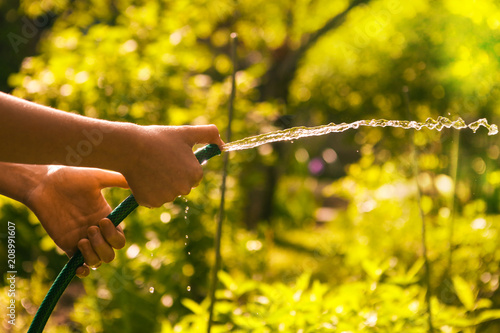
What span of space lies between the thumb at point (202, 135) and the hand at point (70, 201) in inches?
12.5

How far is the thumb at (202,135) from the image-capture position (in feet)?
3.90

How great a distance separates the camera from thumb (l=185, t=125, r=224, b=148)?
3.90 feet

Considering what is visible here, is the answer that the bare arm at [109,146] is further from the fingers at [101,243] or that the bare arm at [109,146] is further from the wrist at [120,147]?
the fingers at [101,243]

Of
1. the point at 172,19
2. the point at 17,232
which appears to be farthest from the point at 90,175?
the point at 17,232

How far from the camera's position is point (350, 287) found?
6.36 feet

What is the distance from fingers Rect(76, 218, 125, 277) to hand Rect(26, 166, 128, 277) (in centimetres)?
9

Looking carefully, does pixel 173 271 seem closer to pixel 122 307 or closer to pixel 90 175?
pixel 122 307

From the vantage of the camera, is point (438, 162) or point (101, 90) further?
point (438, 162)

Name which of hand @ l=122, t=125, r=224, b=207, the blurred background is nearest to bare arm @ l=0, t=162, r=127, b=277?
hand @ l=122, t=125, r=224, b=207

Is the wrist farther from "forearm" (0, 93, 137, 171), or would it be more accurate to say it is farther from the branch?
the branch

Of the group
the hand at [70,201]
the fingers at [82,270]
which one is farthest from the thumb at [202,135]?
the fingers at [82,270]

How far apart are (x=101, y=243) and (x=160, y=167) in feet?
1.03

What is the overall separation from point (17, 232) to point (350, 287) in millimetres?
2818

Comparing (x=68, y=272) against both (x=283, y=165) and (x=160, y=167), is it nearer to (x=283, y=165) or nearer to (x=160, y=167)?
(x=160, y=167)
